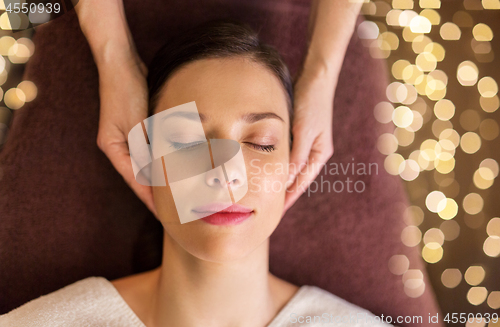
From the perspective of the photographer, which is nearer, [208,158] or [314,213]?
[208,158]

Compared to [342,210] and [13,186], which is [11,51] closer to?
[13,186]

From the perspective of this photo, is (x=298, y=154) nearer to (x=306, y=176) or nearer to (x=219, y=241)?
(x=306, y=176)

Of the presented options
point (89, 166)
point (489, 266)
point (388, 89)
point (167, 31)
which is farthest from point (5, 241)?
point (489, 266)

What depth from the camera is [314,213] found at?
70 centimetres

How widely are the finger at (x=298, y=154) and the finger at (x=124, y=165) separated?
25 centimetres

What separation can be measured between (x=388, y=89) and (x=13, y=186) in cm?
74

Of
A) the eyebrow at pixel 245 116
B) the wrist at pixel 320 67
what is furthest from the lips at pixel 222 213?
the wrist at pixel 320 67

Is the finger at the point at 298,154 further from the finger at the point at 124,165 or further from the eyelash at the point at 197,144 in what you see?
the finger at the point at 124,165

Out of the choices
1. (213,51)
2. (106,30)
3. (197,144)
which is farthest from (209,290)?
(106,30)

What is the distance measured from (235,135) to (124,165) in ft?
0.77

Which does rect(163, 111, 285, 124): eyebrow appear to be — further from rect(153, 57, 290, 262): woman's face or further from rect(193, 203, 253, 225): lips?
rect(193, 203, 253, 225): lips

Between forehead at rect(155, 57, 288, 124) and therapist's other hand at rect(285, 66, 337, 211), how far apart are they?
9 cm

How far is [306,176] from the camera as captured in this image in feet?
2.12

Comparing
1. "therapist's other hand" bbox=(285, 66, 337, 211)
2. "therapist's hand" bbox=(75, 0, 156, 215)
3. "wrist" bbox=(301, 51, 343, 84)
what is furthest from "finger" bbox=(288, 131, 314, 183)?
"therapist's hand" bbox=(75, 0, 156, 215)
